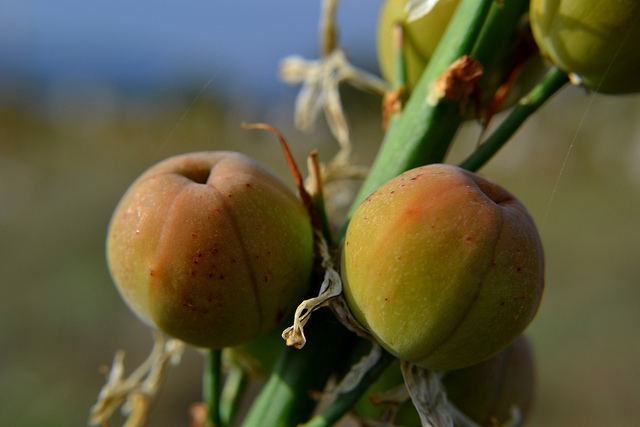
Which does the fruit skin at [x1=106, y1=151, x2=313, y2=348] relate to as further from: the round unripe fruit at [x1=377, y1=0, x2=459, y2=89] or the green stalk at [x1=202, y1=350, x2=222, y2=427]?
the round unripe fruit at [x1=377, y1=0, x2=459, y2=89]

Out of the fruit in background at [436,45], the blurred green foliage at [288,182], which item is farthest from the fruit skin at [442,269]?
the blurred green foliage at [288,182]

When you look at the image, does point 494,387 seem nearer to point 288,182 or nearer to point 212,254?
point 212,254

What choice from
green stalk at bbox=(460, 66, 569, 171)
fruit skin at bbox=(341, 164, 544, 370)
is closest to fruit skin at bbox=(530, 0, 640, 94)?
green stalk at bbox=(460, 66, 569, 171)

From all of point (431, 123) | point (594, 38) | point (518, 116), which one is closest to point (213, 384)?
point (431, 123)

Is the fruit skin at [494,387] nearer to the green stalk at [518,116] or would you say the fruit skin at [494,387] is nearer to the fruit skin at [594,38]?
the green stalk at [518,116]

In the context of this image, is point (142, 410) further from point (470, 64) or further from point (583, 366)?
point (583, 366)

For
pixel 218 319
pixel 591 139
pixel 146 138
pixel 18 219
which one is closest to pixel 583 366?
pixel 591 139
